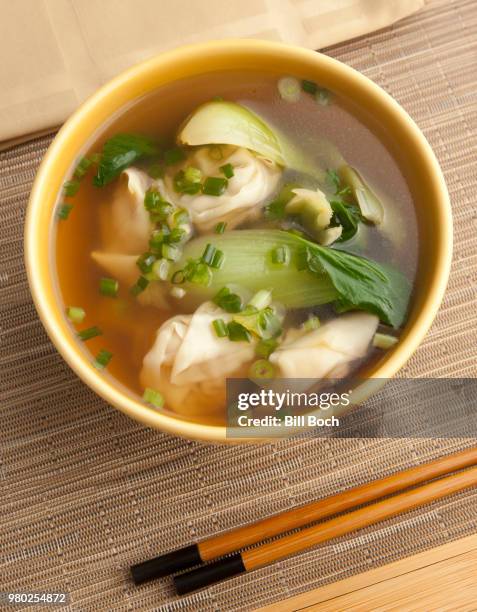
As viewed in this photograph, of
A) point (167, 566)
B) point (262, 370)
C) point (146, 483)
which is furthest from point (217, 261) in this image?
point (167, 566)

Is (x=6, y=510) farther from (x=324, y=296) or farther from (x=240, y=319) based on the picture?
(x=324, y=296)

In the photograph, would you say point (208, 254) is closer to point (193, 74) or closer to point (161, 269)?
point (161, 269)

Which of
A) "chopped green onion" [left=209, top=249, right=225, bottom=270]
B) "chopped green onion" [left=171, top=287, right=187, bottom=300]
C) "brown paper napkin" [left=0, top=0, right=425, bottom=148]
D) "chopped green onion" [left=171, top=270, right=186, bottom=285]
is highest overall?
"brown paper napkin" [left=0, top=0, right=425, bottom=148]

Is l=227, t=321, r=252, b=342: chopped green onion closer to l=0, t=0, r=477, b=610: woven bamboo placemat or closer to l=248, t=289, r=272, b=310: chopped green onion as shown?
l=248, t=289, r=272, b=310: chopped green onion

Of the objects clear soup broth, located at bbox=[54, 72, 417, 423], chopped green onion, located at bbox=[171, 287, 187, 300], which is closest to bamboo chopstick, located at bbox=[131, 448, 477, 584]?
clear soup broth, located at bbox=[54, 72, 417, 423]

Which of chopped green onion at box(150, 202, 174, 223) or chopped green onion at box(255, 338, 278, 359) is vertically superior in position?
chopped green onion at box(150, 202, 174, 223)

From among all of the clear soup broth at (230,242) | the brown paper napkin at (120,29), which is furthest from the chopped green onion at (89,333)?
the brown paper napkin at (120,29)
